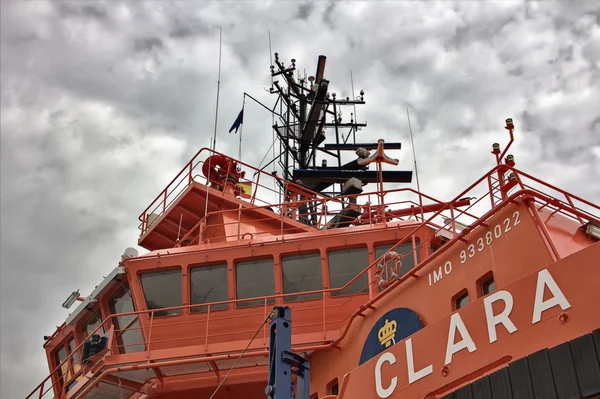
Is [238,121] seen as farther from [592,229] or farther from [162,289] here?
[592,229]

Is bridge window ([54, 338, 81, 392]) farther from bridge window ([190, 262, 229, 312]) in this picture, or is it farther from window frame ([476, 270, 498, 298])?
window frame ([476, 270, 498, 298])

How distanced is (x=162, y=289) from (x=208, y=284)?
1102mm

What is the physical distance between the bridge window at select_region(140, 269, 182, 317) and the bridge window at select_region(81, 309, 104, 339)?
220 cm

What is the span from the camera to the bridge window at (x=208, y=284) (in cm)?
1477

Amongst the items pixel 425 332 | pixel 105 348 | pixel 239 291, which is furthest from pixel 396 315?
pixel 105 348

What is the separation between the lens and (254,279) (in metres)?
14.8

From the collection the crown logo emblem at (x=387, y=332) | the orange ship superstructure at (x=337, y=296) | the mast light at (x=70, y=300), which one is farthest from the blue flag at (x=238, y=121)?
the crown logo emblem at (x=387, y=332)

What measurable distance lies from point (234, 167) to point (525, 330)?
12.4 metres

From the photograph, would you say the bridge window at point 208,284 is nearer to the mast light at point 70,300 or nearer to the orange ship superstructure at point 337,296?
the orange ship superstructure at point 337,296

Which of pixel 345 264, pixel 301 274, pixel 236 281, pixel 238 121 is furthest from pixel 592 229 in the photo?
pixel 238 121

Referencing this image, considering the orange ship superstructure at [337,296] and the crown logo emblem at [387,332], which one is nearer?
the orange ship superstructure at [337,296]

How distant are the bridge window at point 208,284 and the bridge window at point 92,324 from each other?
125 inches

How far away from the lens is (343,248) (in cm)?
1465

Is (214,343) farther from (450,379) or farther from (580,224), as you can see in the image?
(580,224)
